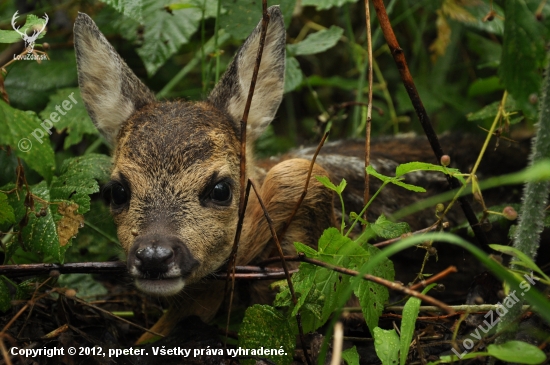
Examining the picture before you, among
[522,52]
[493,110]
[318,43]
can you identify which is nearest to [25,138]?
[522,52]

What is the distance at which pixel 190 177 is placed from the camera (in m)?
4.42

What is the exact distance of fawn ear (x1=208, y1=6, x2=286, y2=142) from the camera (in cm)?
511

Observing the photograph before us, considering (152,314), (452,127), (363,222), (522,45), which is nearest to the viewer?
(522,45)

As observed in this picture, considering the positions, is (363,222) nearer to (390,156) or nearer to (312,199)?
(312,199)

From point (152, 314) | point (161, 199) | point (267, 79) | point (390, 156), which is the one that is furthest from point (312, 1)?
point (152, 314)

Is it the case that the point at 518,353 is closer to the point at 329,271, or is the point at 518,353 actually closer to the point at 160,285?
the point at 329,271

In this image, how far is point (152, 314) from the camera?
5422 millimetres

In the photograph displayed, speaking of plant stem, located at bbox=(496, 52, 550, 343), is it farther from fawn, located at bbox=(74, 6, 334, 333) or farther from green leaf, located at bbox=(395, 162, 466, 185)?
fawn, located at bbox=(74, 6, 334, 333)

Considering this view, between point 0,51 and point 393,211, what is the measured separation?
A: 158 inches

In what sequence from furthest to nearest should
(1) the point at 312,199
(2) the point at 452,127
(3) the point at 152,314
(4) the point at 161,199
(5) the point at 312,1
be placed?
(2) the point at 452,127, (5) the point at 312,1, (3) the point at 152,314, (1) the point at 312,199, (4) the point at 161,199

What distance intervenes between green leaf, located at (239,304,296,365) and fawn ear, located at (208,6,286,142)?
6.25 ft

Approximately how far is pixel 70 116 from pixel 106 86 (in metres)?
0.74

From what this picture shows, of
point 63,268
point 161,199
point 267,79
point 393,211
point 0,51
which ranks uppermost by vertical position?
point 0,51

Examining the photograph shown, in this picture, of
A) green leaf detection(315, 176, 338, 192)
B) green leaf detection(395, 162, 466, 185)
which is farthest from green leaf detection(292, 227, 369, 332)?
green leaf detection(395, 162, 466, 185)
